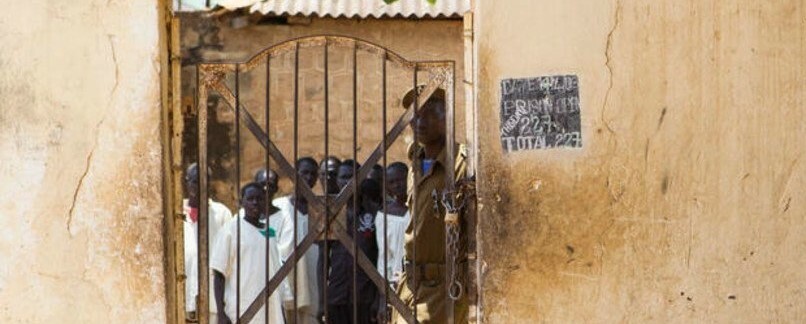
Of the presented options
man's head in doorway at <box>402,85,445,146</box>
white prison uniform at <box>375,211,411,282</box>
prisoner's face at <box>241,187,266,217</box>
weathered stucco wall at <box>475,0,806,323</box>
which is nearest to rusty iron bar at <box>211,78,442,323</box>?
weathered stucco wall at <box>475,0,806,323</box>

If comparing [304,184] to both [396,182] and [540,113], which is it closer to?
[540,113]

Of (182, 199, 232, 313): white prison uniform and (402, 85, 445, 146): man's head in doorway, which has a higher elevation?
(402, 85, 445, 146): man's head in doorway

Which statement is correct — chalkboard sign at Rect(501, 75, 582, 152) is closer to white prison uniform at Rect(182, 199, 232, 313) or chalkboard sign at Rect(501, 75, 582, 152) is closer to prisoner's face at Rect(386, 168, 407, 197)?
white prison uniform at Rect(182, 199, 232, 313)

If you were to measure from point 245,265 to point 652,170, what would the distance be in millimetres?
3081

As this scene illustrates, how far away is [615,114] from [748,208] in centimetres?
56

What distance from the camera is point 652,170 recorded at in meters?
5.47

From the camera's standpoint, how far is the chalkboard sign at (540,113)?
5449 millimetres

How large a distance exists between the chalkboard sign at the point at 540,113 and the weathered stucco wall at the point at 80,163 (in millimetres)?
1224

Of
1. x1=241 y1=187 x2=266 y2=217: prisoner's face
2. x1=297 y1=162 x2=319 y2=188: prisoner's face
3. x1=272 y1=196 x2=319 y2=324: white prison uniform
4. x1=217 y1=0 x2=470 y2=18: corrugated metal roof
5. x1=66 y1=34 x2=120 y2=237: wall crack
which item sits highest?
x1=217 y1=0 x2=470 y2=18: corrugated metal roof

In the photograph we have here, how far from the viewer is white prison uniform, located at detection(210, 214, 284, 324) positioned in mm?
7730

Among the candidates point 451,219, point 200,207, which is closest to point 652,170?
point 451,219

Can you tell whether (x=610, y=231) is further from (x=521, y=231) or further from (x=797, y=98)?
(x=797, y=98)

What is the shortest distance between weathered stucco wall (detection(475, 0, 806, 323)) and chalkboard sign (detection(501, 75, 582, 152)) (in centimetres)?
3

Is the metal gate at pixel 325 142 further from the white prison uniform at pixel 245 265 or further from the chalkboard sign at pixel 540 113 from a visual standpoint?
the white prison uniform at pixel 245 265
